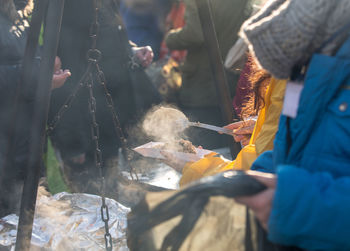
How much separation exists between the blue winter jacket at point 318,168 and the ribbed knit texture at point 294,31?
4 centimetres

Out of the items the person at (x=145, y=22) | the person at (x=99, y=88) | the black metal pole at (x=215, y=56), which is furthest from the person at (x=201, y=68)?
the person at (x=145, y=22)

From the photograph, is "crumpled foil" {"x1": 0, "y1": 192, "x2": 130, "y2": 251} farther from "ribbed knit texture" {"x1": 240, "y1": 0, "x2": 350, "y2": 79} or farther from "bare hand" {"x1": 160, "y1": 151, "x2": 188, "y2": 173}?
"ribbed knit texture" {"x1": 240, "y1": 0, "x2": 350, "y2": 79}

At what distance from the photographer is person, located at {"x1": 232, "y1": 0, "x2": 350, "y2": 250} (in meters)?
0.78

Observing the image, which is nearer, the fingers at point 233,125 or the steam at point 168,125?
the fingers at point 233,125

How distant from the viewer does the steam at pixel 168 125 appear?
239 centimetres

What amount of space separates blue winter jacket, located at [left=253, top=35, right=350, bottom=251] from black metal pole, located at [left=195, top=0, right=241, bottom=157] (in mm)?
1181

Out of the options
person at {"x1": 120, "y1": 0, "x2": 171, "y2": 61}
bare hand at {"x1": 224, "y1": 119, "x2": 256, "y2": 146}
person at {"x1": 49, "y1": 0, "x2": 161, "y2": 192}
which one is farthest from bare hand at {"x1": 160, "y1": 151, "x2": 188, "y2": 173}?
person at {"x1": 120, "y1": 0, "x2": 171, "y2": 61}

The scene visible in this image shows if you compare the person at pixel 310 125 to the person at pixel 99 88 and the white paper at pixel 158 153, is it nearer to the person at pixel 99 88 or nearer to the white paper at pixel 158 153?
the white paper at pixel 158 153

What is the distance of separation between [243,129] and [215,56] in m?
0.46

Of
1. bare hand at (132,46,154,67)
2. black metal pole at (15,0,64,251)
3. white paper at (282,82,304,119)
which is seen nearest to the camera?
white paper at (282,82,304,119)

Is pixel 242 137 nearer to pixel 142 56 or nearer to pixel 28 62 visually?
pixel 28 62

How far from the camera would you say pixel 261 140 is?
137 cm

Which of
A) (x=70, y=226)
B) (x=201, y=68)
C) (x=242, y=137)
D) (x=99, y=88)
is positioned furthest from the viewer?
(x=201, y=68)

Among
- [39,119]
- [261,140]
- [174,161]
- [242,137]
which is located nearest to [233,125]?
[242,137]
